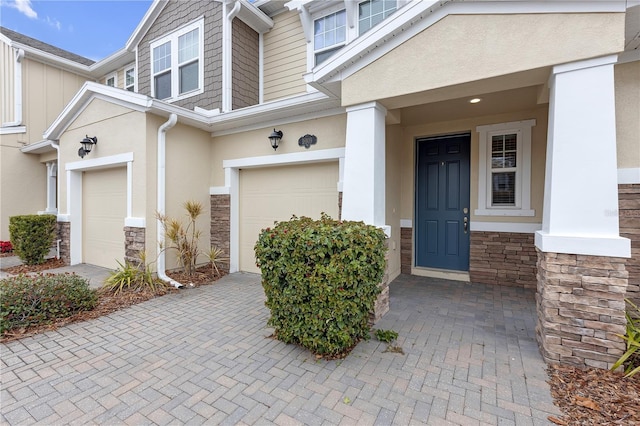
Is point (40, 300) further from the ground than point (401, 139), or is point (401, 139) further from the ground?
point (401, 139)

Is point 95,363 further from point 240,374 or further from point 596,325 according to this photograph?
point 596,325

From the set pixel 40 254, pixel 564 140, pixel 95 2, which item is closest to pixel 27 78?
pixel 95 2

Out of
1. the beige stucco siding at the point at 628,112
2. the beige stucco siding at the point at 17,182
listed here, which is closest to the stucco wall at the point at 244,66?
the beige stucco siding at the point at 628,112

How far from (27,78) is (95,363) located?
10.6 metres

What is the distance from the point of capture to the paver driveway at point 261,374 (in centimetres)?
212

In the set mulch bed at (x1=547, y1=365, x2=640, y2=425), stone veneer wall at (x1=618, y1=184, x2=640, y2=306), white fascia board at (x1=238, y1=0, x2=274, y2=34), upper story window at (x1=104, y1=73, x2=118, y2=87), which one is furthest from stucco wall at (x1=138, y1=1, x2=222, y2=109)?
mulch bed at (x1=547, y1=365, x2=640, y2=425)

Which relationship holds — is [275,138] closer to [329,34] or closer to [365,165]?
[365,165]

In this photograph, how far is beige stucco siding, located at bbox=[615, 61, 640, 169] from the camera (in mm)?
3166

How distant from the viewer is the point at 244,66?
22.7 ft

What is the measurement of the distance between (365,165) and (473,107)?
2.37 m

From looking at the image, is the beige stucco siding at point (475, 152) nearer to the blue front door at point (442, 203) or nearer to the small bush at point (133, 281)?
the blue front door at point (442, 203)

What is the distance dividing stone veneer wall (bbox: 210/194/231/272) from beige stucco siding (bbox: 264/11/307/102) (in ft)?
9.62

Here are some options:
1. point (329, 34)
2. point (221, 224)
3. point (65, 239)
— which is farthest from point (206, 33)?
point (65, 239)

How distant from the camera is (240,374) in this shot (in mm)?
2590
